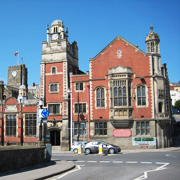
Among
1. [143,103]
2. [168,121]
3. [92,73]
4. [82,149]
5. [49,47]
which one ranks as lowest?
[82,149]

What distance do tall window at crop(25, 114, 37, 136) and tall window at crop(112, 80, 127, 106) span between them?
1290cm

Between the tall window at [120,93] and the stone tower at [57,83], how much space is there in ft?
23.2

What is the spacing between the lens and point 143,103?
3497 cm

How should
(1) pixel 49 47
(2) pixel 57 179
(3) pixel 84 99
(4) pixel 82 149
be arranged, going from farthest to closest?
(1) pixel 49 47, (3) pixel 84 99, (4) pixel 82 149, (2) pixel 57 179

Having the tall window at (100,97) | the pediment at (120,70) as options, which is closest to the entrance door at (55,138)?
the tall window at (100,97)

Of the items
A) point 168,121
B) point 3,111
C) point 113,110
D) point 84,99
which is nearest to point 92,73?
point 84,99

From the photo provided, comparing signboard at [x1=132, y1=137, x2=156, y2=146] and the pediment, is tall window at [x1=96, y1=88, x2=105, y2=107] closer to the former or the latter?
the pediment

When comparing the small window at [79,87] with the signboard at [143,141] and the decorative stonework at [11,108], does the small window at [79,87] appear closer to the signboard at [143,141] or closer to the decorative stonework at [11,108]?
the signboard at [143,141]

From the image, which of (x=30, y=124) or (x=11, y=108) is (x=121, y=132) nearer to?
(x=30, y=124)

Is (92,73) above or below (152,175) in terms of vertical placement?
above

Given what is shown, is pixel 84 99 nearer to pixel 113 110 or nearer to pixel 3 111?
pixel 113 110

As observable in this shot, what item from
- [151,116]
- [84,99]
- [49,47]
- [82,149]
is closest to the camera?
[82,149]

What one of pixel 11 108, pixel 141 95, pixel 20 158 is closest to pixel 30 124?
pixel 11 108

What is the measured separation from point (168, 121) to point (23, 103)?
72.1 ft
